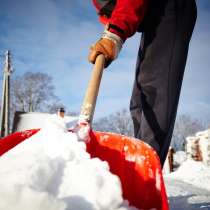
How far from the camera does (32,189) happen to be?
0.75 metres

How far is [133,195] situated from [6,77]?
16.1 meters

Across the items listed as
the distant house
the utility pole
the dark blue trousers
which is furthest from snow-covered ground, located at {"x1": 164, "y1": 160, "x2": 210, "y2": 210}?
the utility pole

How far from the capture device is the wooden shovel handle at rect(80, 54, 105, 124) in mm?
1334

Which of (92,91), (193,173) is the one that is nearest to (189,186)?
(193,173)

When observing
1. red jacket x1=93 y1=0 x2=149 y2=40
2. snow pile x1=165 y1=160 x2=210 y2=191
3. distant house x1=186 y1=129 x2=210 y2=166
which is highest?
A: red jacket x1=93 y1=0 x2=149 y2=40

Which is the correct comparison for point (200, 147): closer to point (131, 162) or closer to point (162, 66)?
point (162, 66)

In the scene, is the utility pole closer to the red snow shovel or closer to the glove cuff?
the glove cuff

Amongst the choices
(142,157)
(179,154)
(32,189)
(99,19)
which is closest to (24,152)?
(32,189)

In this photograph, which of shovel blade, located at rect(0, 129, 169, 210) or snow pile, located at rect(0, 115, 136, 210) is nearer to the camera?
snow pile, located at rect(0, 115, 136, 210)

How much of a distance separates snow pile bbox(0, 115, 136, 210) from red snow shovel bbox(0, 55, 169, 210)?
0.09 meters

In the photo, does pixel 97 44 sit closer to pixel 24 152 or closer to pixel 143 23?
pixel 143 23

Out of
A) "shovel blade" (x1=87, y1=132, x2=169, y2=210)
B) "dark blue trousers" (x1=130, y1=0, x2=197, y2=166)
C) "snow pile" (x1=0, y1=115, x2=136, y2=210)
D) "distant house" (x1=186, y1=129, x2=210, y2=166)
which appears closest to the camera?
"snow pile" (x1=0, y1=115, x2=136, y2=210)

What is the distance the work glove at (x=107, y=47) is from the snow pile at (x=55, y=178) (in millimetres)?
648

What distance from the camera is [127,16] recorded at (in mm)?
1729
